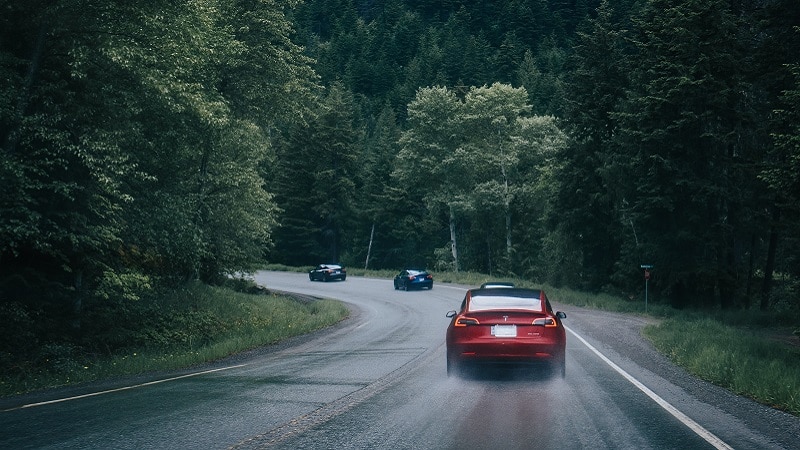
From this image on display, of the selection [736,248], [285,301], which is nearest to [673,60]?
[736,248]

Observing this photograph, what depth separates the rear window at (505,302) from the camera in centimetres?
1166

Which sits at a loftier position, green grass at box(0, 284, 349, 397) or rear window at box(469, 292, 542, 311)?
rear window at box(469, 292, 542, 311)

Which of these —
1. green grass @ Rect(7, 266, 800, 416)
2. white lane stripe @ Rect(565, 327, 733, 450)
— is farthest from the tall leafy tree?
white lane stripe @ Rect(565, 327, 733, 450)

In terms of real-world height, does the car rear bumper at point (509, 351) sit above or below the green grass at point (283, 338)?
above

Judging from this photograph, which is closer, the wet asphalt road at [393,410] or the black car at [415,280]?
the wet asphalt road at [393,410]

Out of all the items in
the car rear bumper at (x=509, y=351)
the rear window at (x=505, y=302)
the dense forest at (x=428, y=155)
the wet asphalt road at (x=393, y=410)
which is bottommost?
the wet asphalt road at (x=393, y=410)

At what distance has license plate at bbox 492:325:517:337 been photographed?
1123 centimetres

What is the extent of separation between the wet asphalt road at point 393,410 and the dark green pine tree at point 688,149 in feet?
52.8

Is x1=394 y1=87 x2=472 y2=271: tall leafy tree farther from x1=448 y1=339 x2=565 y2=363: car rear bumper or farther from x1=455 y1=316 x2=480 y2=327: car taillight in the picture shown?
x1=448 y1=339 x2=565 y2=363: car rear bumper

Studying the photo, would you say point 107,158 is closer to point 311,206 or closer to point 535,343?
point 535,343

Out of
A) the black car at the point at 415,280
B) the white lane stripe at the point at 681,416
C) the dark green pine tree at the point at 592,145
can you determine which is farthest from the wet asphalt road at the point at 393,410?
the black car at the point at 415,280

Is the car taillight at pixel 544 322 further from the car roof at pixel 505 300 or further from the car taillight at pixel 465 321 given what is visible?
the car taillight at pixel 465 321

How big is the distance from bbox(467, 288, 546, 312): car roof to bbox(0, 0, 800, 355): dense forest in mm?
6624

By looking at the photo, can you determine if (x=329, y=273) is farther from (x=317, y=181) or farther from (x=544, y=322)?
(x=544, y=322)
